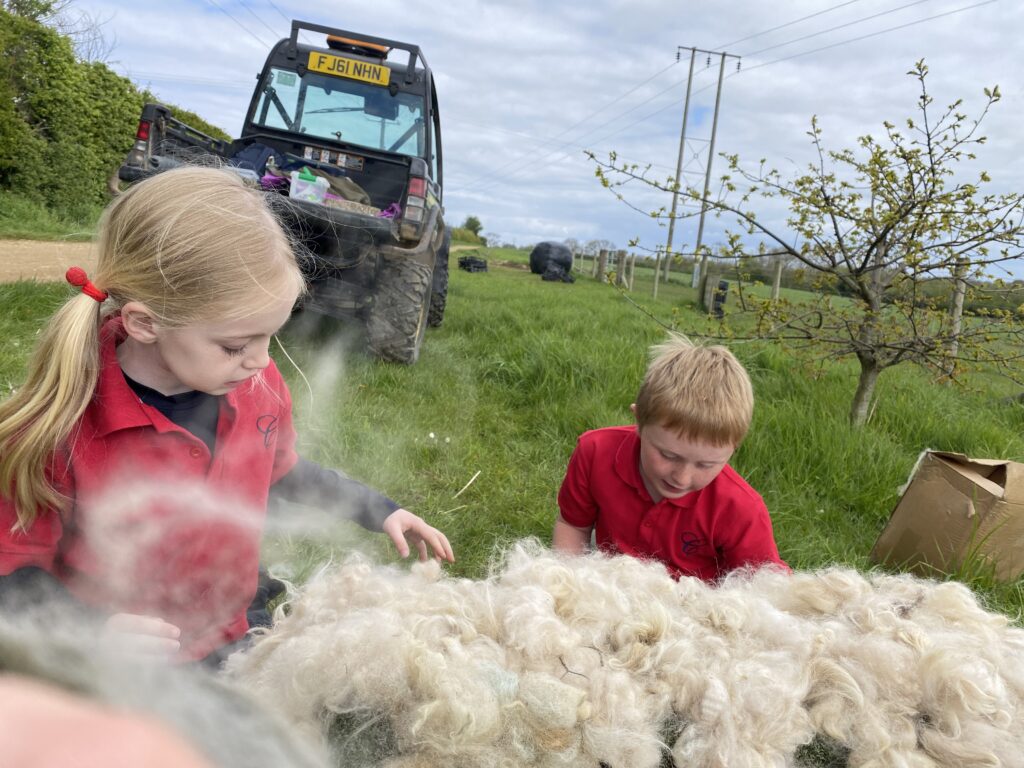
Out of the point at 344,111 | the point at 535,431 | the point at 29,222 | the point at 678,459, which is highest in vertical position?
the point at 344,111

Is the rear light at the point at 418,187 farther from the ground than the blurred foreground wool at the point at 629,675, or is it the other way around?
the rear light at the point at 418,187

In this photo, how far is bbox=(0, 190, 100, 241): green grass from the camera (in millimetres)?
10069

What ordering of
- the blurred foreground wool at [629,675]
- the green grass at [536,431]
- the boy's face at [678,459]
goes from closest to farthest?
the blurred foreground wool at [629,675] < the boy's face at [678,459] < the green grass at [536,431]

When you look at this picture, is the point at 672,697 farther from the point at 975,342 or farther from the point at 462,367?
the point at 462,367

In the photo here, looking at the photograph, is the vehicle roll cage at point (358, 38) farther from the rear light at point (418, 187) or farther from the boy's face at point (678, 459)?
the boy's face at point (678, 459)

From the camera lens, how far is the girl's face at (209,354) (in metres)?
1.46

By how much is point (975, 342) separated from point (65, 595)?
4.05 metres

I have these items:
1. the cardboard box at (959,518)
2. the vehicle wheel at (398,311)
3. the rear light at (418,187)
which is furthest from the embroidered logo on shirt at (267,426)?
the rear light at (418,187)

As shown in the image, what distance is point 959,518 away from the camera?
105 inches

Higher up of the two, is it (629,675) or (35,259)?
(35,259)

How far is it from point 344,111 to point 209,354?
5592 mm

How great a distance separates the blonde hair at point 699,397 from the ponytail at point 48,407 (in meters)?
1.45

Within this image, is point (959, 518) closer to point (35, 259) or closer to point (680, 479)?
point (680, 479)

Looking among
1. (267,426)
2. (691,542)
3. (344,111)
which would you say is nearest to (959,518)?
→ (691,542)
